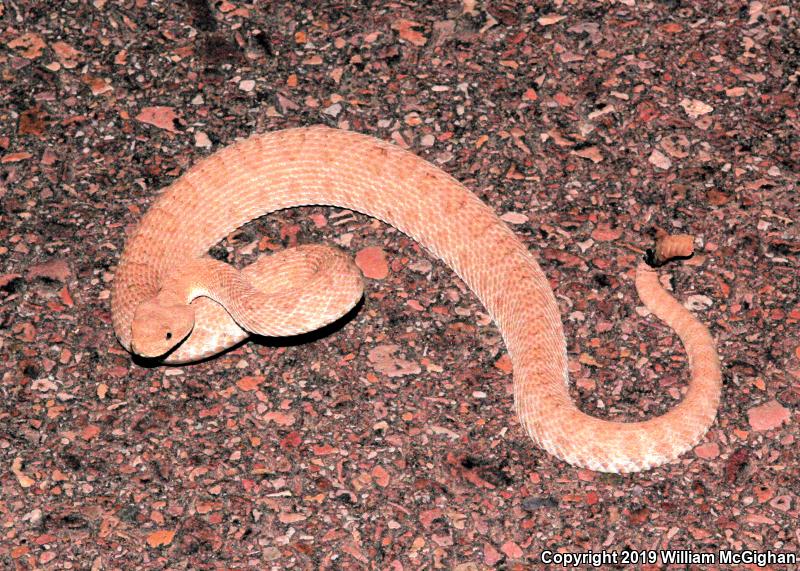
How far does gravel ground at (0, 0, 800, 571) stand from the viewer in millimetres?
6316

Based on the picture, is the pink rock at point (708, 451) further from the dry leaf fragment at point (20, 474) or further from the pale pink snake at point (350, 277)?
the dry leaf fragment at point (20, 474)

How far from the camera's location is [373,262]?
7.64 m

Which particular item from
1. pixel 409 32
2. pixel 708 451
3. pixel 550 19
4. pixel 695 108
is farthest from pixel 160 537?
pixel 550 19

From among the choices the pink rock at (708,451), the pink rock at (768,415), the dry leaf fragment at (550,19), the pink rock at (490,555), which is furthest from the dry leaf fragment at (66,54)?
the pink rock at (768,415)

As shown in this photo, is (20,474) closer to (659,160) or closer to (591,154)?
(591,154)

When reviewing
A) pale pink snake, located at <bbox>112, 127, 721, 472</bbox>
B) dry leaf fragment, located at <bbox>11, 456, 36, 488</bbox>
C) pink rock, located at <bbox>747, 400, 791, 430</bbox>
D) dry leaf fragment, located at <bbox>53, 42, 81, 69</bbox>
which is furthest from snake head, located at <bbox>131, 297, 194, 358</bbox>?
pink rock, located at <bbox>747, 400, 791, 430</bbox>

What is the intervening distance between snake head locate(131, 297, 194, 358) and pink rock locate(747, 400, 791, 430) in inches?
139

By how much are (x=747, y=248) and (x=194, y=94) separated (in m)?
4.33

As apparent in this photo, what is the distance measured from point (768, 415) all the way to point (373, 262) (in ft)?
9.08

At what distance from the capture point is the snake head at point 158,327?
6793 mm

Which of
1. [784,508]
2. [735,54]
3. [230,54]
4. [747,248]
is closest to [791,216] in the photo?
[747,248]

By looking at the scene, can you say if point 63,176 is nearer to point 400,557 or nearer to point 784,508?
point 400,557

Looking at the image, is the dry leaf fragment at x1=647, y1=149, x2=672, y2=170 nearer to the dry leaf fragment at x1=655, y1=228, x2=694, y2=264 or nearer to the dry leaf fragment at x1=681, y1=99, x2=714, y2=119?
the dry leaf fragment at x1=681, y1=99, x2=714, y2=119

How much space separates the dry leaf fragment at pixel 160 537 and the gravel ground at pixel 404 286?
0.04ft
